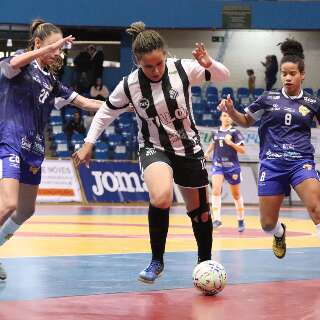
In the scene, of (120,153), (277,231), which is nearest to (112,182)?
(120,153)

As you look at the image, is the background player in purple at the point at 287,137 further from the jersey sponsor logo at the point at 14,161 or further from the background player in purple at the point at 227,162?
the background player in purple at the point at 227,162

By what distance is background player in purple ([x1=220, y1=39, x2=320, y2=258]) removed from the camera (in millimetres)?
9141

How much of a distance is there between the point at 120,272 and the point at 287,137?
225 cm

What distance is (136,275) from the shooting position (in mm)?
8758

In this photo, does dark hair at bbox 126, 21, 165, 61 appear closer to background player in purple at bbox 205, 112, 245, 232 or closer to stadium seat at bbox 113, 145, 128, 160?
background player in purple at bbox 205, 112, 245, 232

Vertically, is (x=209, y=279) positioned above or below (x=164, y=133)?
below

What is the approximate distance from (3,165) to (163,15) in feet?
79.3

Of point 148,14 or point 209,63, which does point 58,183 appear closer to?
point 148,14

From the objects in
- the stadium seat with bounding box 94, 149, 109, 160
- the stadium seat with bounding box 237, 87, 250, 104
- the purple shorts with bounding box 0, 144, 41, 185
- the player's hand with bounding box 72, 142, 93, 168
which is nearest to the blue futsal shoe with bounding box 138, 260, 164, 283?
the player's hand with bounding box 72, 142, 93, 168

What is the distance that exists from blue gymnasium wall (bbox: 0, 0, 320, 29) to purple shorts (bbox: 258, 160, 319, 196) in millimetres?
21533

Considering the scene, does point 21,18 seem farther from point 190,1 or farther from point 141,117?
point 141,117

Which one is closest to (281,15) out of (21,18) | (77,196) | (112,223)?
(21,18)

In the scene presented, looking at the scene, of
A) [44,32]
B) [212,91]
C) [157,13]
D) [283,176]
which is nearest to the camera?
[44,32]

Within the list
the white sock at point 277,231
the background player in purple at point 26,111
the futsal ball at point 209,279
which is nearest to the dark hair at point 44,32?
the background player in purple at point 26,111
